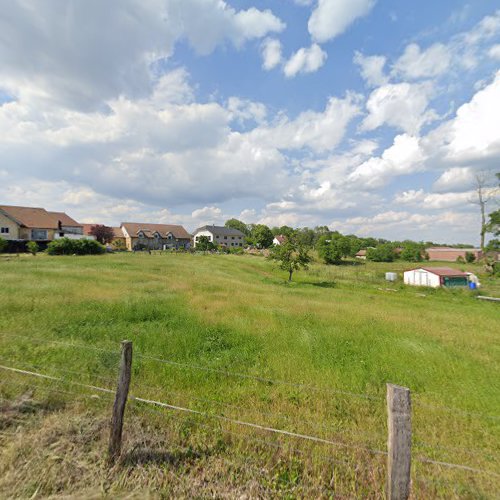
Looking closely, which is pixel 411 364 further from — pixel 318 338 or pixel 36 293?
pixel 36 293

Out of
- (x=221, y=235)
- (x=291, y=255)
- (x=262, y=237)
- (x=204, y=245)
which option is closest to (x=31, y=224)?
(x=204, y=245)

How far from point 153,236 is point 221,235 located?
3443 cm

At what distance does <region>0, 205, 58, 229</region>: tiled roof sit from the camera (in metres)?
52.3

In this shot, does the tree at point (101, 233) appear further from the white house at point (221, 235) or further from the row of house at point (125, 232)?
the white house at point (221, 235)

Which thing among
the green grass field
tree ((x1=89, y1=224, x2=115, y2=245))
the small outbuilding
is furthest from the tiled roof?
the small outbuilding

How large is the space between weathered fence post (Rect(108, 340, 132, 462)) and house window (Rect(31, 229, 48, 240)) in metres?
67.1

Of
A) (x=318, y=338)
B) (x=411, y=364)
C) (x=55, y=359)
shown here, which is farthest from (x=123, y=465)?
(x=411, y=364)

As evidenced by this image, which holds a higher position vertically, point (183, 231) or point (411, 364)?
point (183, 231)

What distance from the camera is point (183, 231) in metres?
100

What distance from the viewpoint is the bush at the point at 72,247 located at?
Result: 134 ft

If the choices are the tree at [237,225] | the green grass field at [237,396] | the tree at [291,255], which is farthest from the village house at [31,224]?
the tree at [237,225]

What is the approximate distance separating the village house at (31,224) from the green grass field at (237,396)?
49.1m

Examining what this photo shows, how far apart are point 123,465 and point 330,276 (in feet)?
139

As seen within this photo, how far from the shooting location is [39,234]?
54.1 metres
